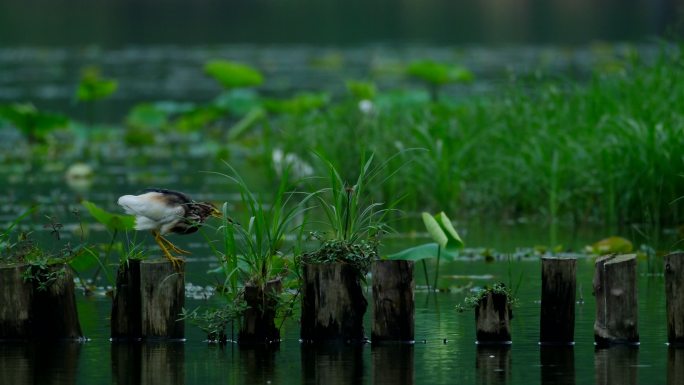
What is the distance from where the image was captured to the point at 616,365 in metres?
7.07

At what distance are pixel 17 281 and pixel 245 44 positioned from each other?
40.9 m

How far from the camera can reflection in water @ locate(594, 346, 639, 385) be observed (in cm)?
672

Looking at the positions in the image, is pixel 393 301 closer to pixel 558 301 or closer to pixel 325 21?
pixel 558 301

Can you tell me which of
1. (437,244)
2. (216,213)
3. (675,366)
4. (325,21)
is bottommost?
(675,366)

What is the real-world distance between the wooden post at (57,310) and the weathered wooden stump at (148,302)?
21 cm

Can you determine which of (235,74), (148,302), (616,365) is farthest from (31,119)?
(616,365)

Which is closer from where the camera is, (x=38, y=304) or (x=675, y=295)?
(x=675, y=295)

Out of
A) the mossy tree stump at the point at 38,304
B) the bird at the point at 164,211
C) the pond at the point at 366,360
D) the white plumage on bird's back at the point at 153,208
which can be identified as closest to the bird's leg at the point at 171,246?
the bird at the point at 164,211

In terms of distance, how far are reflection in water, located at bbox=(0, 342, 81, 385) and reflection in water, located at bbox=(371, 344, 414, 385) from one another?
1327 millimetres

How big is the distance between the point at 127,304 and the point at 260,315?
67 cm

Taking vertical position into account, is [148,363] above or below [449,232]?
below

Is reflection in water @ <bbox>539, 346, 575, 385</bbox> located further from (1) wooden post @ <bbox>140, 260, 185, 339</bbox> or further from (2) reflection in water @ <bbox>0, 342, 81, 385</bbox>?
(2) reflection in water @ <bbox>0, 342, 81, 385</bbox>

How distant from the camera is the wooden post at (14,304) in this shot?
7.71 meters

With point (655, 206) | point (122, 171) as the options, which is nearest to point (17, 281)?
point (655, 206)
